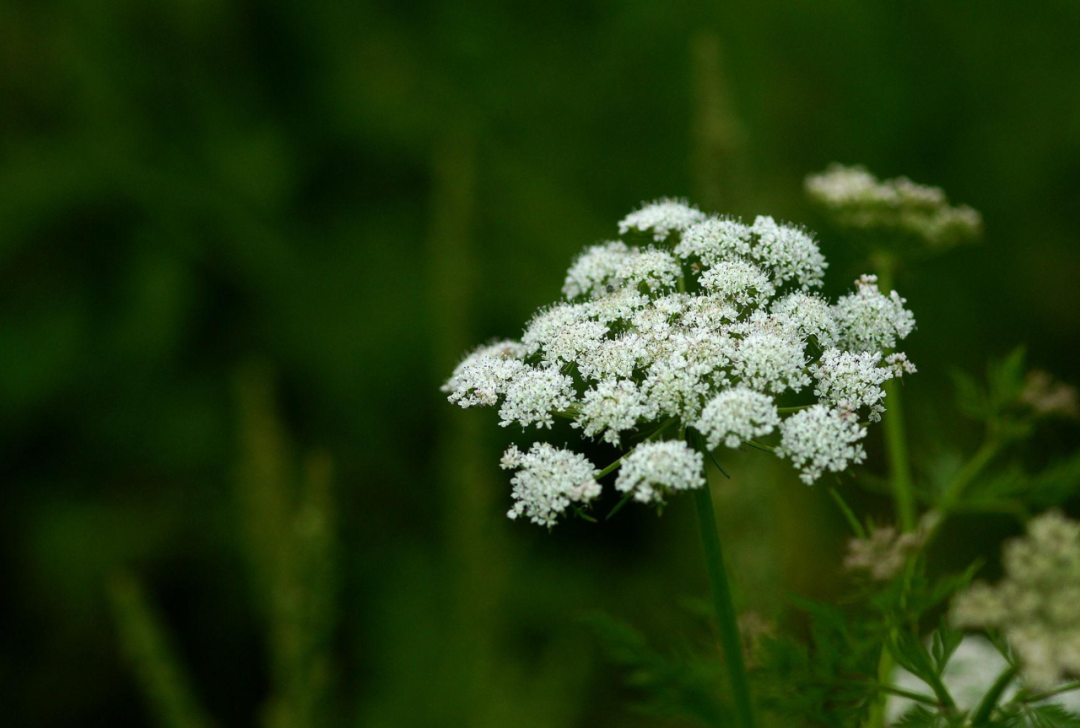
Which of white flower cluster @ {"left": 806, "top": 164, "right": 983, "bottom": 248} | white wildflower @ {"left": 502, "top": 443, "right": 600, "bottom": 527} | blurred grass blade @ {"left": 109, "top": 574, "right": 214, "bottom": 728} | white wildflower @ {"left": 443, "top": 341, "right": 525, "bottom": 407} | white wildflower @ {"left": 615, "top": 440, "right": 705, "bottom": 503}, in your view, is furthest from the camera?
blurred grass blade @ {"left": 109, "top": 574, "right": 214, "bottom": 728}

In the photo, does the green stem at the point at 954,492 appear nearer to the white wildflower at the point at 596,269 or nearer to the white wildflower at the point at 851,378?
the white wildflower at the point at 851,378

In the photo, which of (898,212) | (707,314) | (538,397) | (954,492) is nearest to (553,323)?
(538,397)

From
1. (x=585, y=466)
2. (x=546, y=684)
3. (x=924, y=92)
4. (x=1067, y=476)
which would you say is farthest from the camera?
(x=924, y=92)

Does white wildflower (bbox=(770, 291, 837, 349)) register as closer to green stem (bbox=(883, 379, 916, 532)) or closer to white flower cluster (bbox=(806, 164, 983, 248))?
green stem (bbox=(883, 379, 916, 532))

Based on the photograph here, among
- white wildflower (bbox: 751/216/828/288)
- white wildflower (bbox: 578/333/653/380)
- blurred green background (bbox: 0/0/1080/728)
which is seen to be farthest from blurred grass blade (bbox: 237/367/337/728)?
blurred green background (bbox: 0/0/1080/728)

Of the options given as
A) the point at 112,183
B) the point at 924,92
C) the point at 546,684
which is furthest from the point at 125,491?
the point at 924,92

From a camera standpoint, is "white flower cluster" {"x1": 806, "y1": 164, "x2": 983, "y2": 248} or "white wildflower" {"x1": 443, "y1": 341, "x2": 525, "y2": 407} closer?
"white wildflower" {"x1": 443, "y1": 341, "x2": 525, "y2": 407}

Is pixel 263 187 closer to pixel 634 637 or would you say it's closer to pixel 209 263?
pixel 209 263

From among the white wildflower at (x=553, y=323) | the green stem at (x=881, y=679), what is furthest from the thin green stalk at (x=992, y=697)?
the white wildflower at (x=553, y=323)
